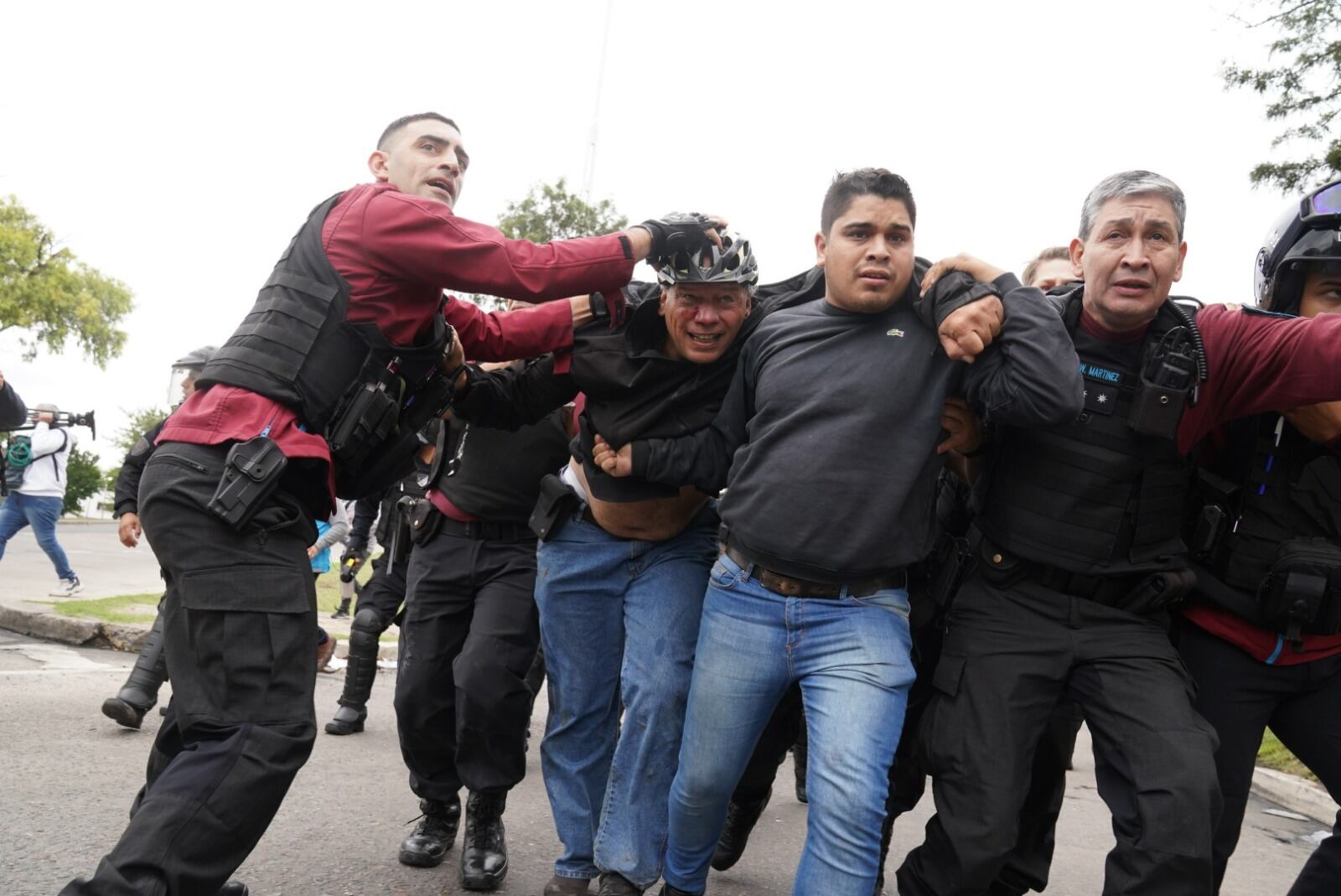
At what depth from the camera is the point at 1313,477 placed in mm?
3033

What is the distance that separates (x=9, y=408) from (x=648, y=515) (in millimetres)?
3765

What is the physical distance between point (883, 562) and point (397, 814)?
104 inches

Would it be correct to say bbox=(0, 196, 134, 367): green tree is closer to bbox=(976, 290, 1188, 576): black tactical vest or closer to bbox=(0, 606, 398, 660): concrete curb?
bbox=(0, 606, 398, 660): concrete curb

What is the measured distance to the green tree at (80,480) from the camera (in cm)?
2883

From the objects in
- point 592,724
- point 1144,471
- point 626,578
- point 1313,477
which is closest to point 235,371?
point 626,578

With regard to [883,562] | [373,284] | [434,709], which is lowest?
[434,709]

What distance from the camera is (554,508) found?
3.67 meters

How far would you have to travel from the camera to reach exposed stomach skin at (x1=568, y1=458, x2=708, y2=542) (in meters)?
3.56

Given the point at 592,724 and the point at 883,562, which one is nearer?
the point at 883,562

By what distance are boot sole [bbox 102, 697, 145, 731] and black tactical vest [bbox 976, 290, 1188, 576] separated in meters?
4.42

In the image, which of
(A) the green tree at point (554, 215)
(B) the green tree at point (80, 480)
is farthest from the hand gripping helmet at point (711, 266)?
(B) the green tree at point (80, 480)

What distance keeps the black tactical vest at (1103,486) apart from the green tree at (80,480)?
29877mm

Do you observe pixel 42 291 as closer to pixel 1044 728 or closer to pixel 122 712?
pixel 122 712

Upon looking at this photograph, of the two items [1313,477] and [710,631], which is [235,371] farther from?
[1313,477]
